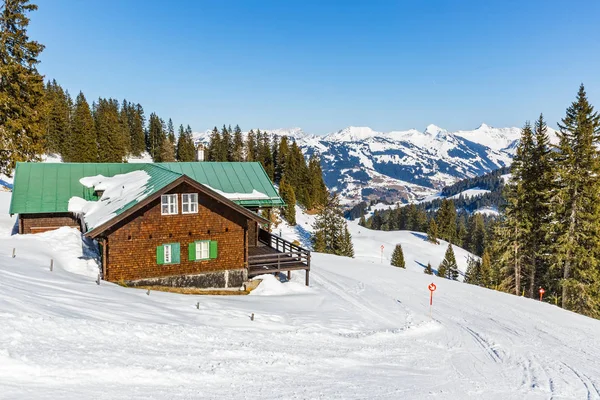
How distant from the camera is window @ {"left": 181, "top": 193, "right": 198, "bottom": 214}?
19.8 meters

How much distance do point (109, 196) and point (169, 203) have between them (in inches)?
239

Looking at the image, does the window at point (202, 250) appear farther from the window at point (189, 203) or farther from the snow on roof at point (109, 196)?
the snow on roof at point (109, 196)

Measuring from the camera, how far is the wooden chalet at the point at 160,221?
61.1 feet

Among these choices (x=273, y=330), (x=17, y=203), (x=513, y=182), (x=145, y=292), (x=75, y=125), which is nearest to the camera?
(x=273, y=330)

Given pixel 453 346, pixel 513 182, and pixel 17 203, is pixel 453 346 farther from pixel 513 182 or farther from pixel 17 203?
pixel 17 203

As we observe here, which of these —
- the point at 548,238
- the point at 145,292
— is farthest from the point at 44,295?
the point at 548,238

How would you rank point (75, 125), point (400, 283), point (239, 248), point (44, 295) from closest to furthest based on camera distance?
point (44, 295), point (239, 248), point (400, 283), point (75, 125)

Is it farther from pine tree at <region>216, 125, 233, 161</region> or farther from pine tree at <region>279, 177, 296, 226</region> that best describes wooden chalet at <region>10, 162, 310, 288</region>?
pine tree at <region>216, 125, 233, 161</region>

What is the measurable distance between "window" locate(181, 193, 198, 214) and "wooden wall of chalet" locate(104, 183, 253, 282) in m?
0.18

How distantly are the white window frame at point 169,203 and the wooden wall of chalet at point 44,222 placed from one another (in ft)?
34.5

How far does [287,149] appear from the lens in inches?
3583

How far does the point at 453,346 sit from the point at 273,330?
286 inches

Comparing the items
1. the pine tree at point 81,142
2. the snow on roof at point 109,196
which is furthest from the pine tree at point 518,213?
the pine tree at point 81,142

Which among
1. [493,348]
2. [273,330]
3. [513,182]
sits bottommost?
[493,348]
